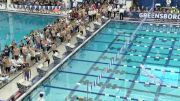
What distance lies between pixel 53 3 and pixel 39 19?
6.78ft

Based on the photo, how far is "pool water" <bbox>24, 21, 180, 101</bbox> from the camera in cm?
1376

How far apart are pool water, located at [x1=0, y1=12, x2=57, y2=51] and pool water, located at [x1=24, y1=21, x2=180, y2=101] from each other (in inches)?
168

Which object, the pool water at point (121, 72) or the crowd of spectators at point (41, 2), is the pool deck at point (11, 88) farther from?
the crowd of spectators at point (41, 2)

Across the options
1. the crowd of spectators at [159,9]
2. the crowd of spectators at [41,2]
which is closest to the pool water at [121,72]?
the crowd of spectators at [159,9]

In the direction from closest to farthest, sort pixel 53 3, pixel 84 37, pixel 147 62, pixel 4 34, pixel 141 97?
pixel 141 97, pixel 147 62, pixel 84 37, pixel 4 34, pixel 53 3

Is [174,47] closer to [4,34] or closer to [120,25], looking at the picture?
[120,25]

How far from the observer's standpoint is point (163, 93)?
13.9 meters

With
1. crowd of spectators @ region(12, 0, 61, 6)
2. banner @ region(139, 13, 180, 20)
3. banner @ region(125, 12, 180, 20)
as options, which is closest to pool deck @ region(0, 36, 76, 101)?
banner @ region(125, 12, 180, 20)

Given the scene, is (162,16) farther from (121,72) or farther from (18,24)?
(121,72)

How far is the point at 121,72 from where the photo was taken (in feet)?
52.1

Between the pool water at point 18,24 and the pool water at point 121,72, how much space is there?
14.0ft

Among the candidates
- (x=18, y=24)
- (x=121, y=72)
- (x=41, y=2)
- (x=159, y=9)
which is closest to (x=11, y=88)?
(x=121, y=72)

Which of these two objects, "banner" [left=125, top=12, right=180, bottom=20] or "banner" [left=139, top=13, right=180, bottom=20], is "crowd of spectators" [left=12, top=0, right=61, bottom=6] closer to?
"banner" [left=125, top=12, right=180, bottom=20]

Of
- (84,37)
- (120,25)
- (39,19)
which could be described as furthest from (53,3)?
(84,37)
